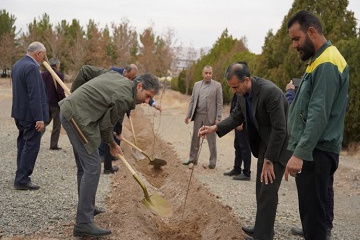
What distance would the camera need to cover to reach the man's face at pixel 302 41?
3.42 meters

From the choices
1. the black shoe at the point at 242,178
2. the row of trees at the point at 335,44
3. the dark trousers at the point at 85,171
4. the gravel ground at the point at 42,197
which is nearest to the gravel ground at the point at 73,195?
the gravel ground at the point at 42,197

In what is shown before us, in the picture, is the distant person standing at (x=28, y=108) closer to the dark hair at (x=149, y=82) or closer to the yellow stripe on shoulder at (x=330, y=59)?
the dark hair at (x=149, y=82)

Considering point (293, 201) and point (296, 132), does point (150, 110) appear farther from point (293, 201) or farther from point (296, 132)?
point (296, 132)

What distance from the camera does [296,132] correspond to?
11.4 feet

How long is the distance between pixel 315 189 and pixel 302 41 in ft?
3.82

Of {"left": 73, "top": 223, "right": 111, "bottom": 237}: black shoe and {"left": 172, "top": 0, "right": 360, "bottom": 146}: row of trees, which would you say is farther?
{"left": 172, "top": 0, "right": 360, "bottom": 146}: row of trees

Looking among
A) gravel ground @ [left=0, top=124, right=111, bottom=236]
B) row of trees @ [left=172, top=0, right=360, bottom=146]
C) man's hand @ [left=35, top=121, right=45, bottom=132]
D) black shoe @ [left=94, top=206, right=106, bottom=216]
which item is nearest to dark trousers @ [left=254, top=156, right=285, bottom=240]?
black shoe @ [left=94, top=206, right=106, bottom=216]

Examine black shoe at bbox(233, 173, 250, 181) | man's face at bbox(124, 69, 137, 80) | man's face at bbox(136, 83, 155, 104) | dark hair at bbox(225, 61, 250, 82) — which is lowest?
black shoe at bbox(233, 173, 250, 181)

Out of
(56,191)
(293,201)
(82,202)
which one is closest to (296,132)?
(82,202)

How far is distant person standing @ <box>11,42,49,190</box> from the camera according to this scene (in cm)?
615

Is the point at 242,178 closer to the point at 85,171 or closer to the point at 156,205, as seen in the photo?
the point at 156,205

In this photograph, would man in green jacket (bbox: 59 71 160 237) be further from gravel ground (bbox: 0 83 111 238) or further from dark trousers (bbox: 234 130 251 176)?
dark trousers (bbox: 234 130 251 176)

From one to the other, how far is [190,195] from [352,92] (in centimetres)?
666

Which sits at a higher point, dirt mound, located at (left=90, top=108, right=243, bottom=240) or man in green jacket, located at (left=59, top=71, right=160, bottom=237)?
man in green jacket, located at (left=59, top=71, right=160, bottom=237)
